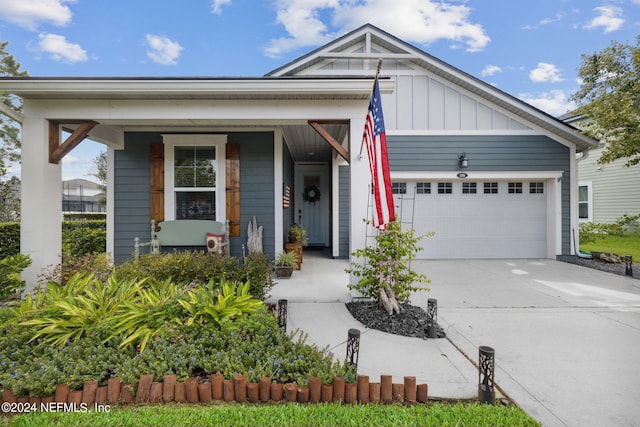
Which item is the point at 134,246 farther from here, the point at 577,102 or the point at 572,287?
the point at 577,102

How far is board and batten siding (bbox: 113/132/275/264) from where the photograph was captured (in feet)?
18.8

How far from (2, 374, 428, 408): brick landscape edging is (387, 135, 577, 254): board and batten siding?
608cm

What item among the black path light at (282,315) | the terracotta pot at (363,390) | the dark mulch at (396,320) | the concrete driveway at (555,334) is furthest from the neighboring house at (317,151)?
the terracotta pot at (363,390)

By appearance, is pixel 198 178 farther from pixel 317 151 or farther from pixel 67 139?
pixel 317 151

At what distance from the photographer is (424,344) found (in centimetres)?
287

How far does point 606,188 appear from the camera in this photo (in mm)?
10273

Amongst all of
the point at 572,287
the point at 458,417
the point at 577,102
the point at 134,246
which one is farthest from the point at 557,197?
the point at 134,246

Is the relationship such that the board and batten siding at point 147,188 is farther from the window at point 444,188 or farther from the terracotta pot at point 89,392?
the window at point 444,188

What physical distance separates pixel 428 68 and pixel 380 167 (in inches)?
232

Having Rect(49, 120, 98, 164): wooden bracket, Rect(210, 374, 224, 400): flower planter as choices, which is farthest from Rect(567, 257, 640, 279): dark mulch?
Rect(49, 120, 98, 164): wooden bracket

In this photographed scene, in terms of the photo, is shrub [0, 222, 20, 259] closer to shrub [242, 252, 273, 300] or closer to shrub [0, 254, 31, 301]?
shrub [0, 254, 31, 301]

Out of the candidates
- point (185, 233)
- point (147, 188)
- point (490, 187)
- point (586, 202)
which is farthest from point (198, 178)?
point (586, 202)

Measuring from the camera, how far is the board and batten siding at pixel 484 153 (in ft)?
24.3

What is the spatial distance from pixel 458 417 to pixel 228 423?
1367 millimetres
